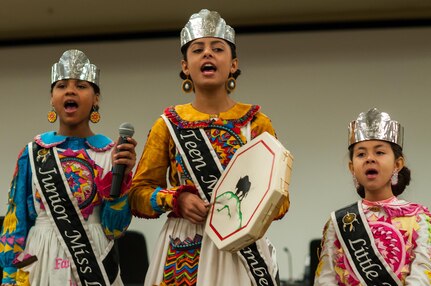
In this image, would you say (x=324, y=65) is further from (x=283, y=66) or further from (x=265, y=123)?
(x=265, y=123)

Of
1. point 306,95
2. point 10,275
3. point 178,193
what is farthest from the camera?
point 306,95

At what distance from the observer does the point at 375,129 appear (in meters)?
2.74

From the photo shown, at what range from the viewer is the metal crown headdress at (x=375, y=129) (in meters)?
2.73

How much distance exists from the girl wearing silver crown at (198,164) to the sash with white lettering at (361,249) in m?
0.26

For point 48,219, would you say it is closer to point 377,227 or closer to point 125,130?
point 125,130

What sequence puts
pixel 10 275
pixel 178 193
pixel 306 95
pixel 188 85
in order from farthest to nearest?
1. pixel 306 95
2. pixel 188 85
3. pixel 10 275
4. pixel 178 193

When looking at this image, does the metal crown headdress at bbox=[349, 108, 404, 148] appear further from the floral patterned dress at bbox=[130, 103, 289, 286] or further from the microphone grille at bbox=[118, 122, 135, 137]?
the microphone grille at bbox=[118, 122, 135, 137]

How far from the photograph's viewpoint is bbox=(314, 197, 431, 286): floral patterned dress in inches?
100

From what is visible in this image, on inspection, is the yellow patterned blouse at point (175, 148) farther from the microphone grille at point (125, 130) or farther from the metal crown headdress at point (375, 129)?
the metal crown headdress at point (375, 129)

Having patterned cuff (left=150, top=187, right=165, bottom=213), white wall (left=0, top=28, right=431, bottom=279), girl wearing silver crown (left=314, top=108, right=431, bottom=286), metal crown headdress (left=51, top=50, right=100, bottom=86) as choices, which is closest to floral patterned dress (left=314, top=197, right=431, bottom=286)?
girl wearing silver crown (left=314, top=108, right=431, bottom=286)

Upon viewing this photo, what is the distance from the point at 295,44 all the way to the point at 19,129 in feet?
6.51

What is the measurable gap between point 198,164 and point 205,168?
26 mm

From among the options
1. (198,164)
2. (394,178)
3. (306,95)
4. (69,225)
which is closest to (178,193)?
(198,164)

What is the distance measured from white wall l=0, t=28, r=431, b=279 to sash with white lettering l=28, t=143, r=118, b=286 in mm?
2758
